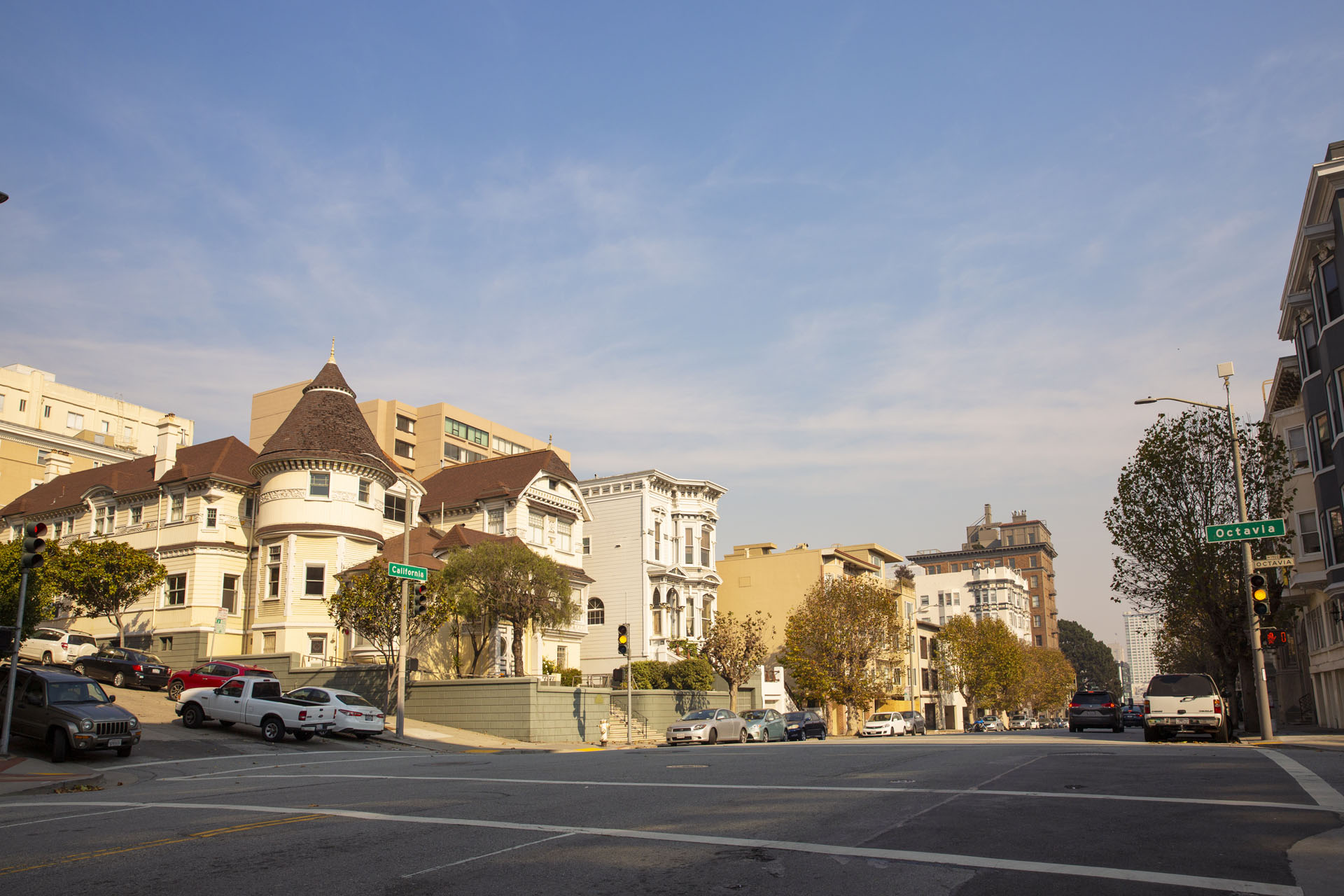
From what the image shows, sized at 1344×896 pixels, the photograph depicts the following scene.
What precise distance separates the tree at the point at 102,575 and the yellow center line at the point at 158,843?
3610 centimetres

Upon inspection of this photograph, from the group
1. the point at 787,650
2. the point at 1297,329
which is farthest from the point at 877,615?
the point at 1297,329

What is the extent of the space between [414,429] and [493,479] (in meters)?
41.6

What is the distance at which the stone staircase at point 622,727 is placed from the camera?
41.8 meters

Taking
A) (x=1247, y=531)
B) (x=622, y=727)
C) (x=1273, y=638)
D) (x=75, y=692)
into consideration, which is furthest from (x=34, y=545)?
(x=1273, y=638)

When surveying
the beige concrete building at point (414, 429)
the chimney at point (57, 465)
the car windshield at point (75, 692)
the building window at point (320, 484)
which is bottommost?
the car windshield at point (75, 692)

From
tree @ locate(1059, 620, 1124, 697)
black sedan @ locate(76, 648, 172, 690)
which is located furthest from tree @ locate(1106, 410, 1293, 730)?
tree @ locate(1059, 620, 1124, 697)

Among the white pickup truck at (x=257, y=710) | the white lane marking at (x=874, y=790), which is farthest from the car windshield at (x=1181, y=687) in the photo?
the white pickup truck at (x=257, y=710)

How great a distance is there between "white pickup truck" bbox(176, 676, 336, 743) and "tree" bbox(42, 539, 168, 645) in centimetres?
1385

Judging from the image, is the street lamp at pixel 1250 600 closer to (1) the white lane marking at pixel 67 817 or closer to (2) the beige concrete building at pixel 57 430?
(1) the white lane marking at pixel 67 817

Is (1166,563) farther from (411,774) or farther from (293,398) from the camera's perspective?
(293,398)

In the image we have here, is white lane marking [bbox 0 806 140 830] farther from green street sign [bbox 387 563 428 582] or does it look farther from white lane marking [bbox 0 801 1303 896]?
green street sign [bbox 387 563 428 582]

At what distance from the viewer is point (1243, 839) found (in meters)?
8.81

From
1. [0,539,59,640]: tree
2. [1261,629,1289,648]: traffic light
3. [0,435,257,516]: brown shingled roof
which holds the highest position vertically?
[0,435,257,516]: brown shingled roof

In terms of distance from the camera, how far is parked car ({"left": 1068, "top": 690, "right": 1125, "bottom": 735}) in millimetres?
42125
